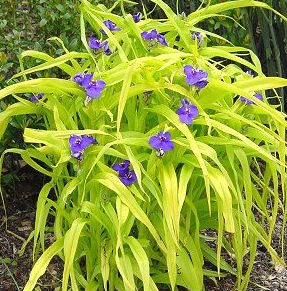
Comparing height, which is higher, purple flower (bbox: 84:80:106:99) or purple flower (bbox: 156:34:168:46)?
purple flower (bbox: 156:34:168:46)

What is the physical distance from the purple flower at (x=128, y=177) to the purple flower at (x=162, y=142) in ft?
0.41

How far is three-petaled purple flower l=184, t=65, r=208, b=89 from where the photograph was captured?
212 cm

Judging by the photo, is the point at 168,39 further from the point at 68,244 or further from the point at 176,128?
the point at 68,244

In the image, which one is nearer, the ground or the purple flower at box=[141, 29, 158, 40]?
the purple flower at box=[141, 29, 158, 40]

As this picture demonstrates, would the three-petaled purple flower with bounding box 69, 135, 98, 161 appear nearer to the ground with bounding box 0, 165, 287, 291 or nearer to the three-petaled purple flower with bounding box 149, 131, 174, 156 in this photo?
the three-petaled purple flower with bounding box 149, 131, 174, 156

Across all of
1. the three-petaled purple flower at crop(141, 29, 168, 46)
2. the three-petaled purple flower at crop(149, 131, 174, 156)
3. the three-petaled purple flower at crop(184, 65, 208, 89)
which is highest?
the three-petaled purple flower at crop(141, 29, 168, 46)

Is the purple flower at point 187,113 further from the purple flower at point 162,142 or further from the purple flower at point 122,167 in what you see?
the purple flower at point 122,167

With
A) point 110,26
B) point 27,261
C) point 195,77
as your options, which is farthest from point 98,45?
point 27,261

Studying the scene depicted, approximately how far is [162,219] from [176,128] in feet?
0.98

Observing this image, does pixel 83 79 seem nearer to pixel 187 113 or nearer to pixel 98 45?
pixel 98 45

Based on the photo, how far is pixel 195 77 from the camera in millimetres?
2125

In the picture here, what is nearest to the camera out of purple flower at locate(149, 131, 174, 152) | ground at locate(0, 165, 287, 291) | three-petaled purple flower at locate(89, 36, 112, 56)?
purple flower at locate(149, 131, 174, 152)

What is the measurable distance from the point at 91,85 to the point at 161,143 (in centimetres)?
28

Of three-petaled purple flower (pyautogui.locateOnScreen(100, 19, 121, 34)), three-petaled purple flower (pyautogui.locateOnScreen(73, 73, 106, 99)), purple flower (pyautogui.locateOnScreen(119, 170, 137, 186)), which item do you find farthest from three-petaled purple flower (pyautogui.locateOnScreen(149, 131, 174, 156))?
three-petaled purple flower (pyautogui.locateOnScreen(100, 19, 121, 34))
